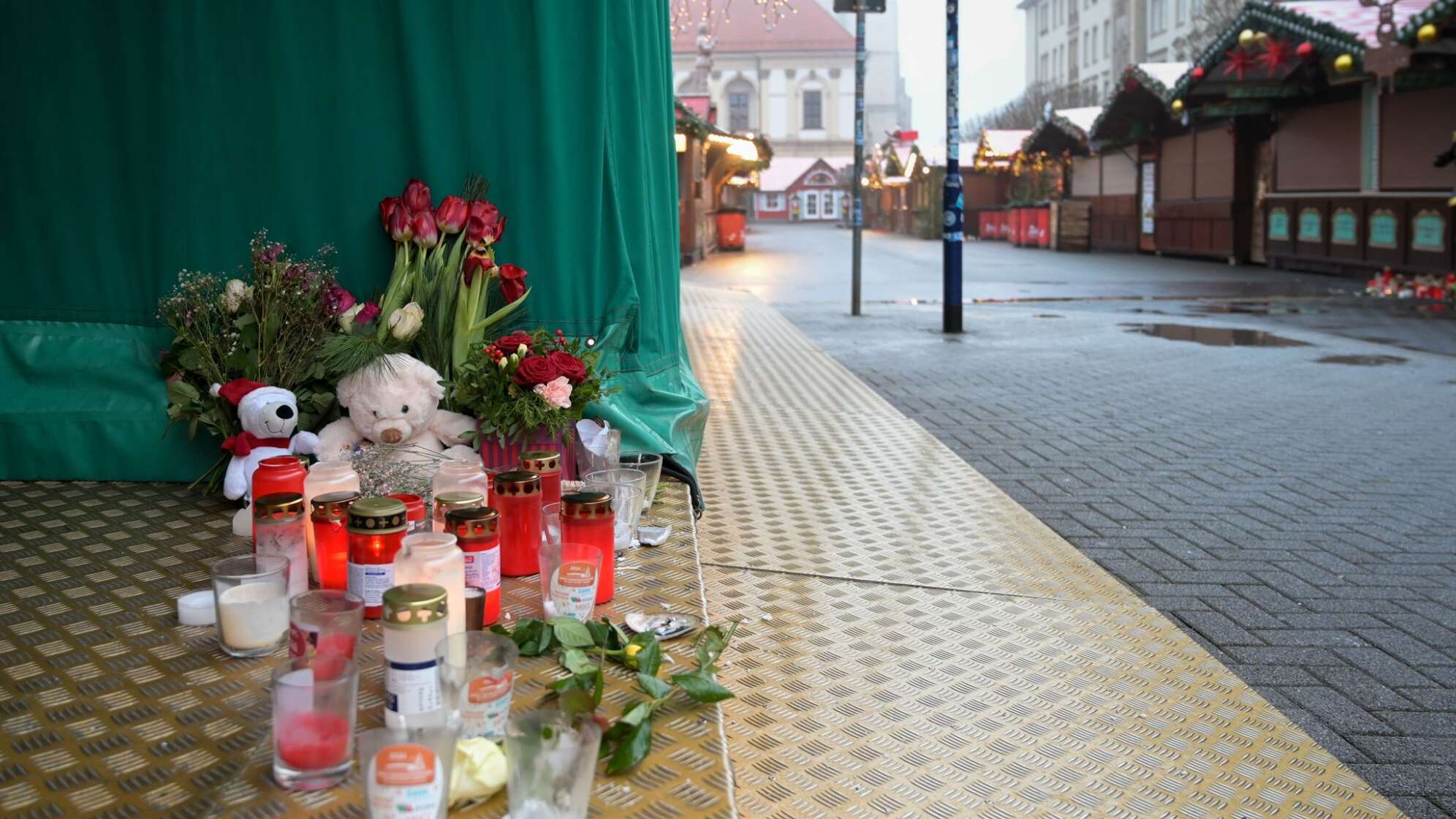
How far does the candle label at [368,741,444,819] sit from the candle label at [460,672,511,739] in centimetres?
24

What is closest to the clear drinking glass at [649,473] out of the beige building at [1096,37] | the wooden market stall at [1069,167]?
the wooden market stall at [1069,167]

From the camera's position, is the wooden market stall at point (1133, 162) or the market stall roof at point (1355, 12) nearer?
the market stall roof at point (1355, 12)

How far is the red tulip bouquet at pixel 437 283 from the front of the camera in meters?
3.62

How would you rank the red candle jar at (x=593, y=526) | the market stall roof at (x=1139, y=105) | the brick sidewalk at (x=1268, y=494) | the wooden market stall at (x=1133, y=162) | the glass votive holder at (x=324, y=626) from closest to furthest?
1. the glass votive holder at (x=324, y=626)
2. the red candle jar at (x=593, y=526)
3. the brick sidewalk at (x=1268, y=494)
4. the market stall roof at (x=1139, y=105)
5. the wooden market stall at (x=1133, y=162)

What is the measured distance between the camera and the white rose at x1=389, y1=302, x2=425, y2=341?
358cm

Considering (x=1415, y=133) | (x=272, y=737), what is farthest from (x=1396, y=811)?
(x=1415, y=133)

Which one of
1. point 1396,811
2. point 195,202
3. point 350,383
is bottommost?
point 1396,811

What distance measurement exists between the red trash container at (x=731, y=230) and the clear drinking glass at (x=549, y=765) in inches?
1285

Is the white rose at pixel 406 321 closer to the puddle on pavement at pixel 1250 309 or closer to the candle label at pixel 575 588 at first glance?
the candle label at pixel 575 588

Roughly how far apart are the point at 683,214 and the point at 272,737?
23885 millimetres

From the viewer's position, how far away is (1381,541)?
459cm

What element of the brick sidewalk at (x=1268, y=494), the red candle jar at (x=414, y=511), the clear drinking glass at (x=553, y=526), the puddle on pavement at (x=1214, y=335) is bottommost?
the brick sidewalk at (x=1268, y=494)

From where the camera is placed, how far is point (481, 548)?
7.92 ft

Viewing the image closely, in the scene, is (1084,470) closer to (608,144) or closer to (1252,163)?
(608,144)
